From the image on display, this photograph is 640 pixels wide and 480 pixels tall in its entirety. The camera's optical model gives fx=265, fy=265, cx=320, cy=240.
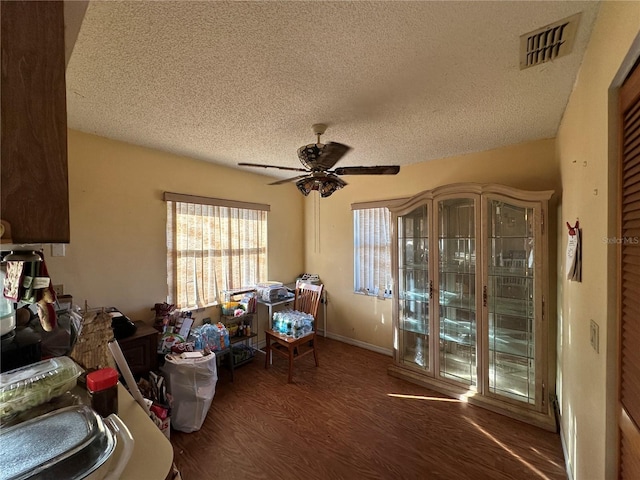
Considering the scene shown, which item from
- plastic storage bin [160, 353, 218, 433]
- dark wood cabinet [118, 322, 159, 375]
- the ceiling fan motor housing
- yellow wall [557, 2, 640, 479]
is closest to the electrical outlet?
yellow wall [557, 2, 640, 479]

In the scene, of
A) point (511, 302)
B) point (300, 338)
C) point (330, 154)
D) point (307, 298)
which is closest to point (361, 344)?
point (307, 298)

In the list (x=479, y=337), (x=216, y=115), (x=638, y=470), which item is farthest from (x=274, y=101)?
(x=479, y=337)

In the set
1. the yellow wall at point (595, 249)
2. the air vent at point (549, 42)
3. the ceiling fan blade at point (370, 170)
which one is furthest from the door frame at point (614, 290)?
the ceiling fan blade at point (370, 170)

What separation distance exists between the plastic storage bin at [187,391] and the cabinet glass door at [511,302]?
8.15 ft

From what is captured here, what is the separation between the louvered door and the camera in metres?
0.81

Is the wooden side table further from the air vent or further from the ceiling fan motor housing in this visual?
the air vent

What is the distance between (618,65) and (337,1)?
0.99m

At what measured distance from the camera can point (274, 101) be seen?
173 cm

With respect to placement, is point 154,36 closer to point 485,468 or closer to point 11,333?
point 11,333

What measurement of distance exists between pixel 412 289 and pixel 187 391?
2302mm

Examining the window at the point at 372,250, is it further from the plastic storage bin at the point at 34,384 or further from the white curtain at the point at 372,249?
the plastic storage bin at the point at 34,384

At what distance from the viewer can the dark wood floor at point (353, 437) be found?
1730 millimetres

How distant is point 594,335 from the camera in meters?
1.11

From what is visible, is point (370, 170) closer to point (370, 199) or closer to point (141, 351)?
point (370, 199)
